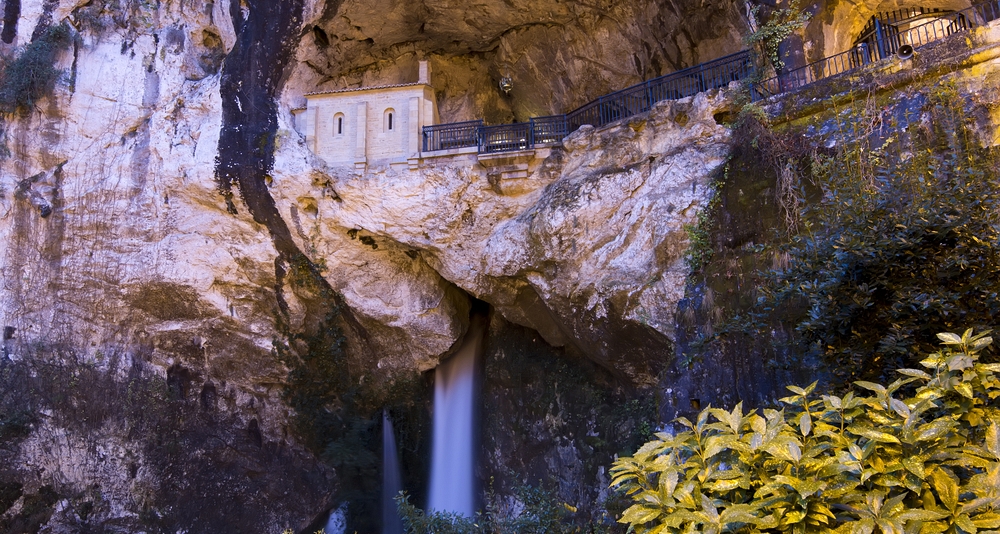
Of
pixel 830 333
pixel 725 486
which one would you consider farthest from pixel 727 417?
pixel 830 333

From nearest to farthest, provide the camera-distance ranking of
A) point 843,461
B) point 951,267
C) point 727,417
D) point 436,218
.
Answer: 1. point 843,461
2. point 727,417
3. point 951,267
4. point 436,218

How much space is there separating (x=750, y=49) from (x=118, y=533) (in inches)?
590

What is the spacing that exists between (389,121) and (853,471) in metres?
13.3

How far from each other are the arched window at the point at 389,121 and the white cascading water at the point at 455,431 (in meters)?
4.73

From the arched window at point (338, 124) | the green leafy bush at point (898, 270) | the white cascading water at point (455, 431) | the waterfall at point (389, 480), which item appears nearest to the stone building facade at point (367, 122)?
the arched window at point (338, 124)

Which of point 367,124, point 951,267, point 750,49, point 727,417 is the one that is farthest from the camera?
point 367,124

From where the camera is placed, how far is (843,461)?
Result: 155 inches

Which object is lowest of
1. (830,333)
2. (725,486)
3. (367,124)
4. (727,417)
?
(725,486)

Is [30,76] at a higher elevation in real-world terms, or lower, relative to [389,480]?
higher

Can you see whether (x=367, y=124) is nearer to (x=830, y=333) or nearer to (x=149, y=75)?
(x=149, y=75)

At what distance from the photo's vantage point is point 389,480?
16391 mm

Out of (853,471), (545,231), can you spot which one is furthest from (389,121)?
(853,471)

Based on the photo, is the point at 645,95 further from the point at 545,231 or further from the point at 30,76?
the point at 30,76

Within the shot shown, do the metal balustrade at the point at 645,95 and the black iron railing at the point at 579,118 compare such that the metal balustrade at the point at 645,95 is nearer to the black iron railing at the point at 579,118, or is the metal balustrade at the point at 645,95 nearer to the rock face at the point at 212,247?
the black iron railing at the point at 579,118
